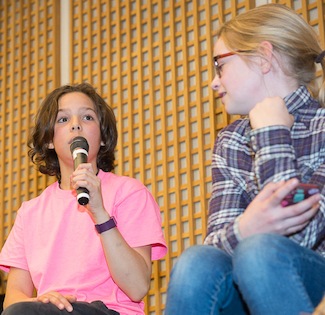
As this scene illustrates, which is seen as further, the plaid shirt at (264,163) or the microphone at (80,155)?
the microphone at (80,155)

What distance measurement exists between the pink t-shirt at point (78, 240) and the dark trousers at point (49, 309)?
0.40ft

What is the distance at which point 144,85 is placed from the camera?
3438 millimetres

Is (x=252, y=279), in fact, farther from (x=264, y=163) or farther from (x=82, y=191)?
(x=82, y=191)

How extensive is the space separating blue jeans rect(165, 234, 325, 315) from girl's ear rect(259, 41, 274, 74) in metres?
0.51

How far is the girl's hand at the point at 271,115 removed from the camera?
60.6 inches

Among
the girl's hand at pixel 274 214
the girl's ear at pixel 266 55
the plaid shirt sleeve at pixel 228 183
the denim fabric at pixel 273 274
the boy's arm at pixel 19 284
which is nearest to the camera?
the denim fabric at pixel 273 274

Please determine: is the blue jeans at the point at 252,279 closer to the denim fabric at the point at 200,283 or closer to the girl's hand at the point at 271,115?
the denim fabric at the point at 200,283

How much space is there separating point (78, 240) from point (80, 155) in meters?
0.29

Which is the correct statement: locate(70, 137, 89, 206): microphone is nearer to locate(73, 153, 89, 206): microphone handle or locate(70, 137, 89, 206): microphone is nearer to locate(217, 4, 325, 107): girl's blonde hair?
locate(73, 153, 89, 206): microphone handle

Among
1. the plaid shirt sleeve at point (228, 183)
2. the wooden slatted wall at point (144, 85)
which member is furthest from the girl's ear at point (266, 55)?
the wooden slatted wall at point (144, 85)

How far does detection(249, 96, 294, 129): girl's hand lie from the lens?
1538 millimetres

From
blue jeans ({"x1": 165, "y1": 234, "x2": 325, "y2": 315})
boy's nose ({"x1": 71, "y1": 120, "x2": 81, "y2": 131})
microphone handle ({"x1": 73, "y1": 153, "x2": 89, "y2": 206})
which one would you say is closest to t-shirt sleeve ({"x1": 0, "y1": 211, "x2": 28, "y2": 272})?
Answer: boy's nose ({"x1": 71, "y1": 120, "x2": 81, "y2": 131})

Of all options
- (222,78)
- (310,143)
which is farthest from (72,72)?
(310,143)

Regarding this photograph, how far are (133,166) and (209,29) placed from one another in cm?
73
